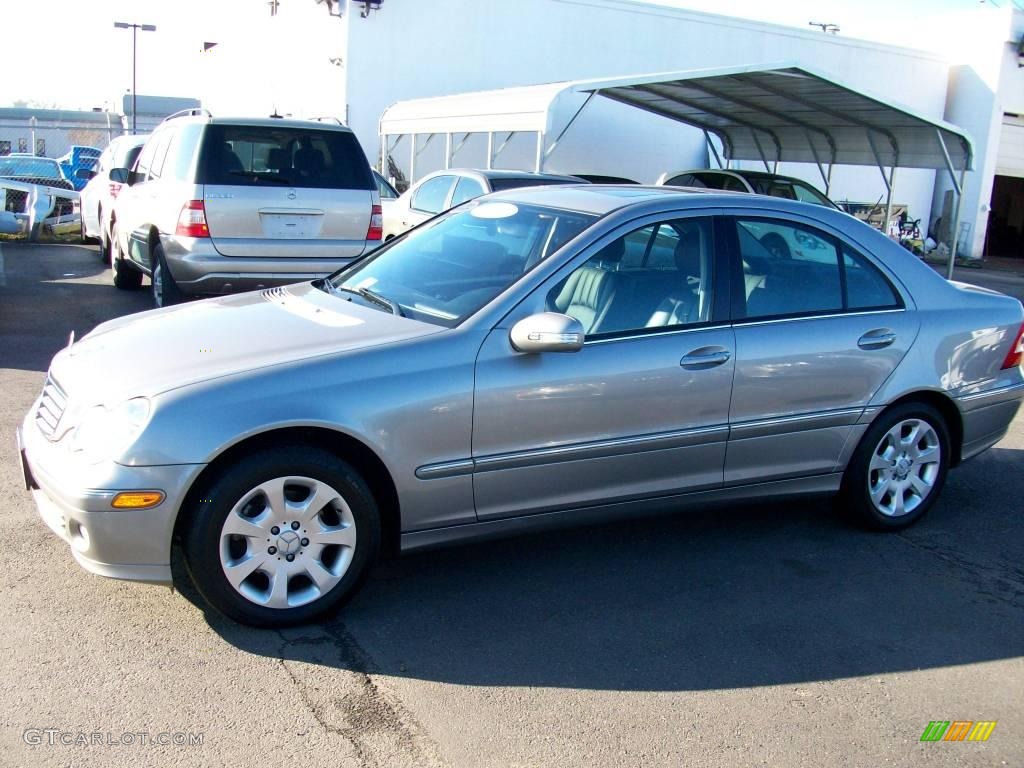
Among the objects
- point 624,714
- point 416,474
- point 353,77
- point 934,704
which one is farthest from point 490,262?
point 353,77

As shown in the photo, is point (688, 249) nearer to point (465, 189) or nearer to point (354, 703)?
point (354, 703)

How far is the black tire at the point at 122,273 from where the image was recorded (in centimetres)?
1139

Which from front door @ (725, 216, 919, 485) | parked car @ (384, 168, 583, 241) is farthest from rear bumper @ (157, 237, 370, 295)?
front door @ (725, 216, 919, 485)

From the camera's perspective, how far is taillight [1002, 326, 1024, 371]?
5.36 meters

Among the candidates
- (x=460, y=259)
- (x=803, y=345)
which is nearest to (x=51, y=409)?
(x=460, y=259)

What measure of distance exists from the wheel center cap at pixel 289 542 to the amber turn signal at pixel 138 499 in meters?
0.47

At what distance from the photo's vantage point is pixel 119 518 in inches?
136

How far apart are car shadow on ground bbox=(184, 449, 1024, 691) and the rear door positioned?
4.59 metres

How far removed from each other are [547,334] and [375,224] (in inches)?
207

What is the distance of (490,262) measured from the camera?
4551mm

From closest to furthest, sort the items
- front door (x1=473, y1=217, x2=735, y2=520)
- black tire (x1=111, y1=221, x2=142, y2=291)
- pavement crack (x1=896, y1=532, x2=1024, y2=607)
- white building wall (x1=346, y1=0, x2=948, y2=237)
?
1. front door (x1=473, y1=217, x2=735, y2=520)
2. pavement crack (x1=896, y1=532, x2=1024, y2=607)
3. black tire (x1=111, y1=221, x2=142, y2=291)
4. white building wall (x1=346, y1=0, x2=948, y2=237)

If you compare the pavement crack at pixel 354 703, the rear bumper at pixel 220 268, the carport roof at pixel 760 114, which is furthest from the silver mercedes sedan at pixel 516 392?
the carport roof at pixel 760 114

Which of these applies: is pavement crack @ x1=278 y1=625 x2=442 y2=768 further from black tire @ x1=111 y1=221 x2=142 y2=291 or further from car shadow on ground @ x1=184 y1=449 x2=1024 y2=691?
black tire @ x1=111 y1=221 x2=142 y2=291
